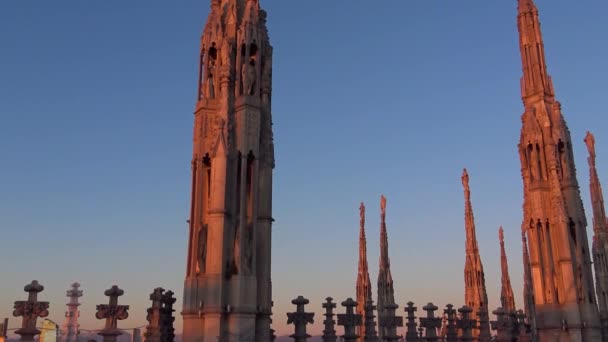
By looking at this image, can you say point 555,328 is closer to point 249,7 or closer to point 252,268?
point 252,268

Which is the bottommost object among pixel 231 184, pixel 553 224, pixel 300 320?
pixel 300 320

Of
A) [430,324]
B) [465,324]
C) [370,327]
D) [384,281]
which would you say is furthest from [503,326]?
[384,281]

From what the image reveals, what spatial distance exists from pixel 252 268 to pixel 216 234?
1.42 metres

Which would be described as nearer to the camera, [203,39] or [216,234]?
[216,234]

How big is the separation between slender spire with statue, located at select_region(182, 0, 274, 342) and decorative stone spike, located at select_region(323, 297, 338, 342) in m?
5.64

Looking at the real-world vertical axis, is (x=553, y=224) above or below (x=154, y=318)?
above

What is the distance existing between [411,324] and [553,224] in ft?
33.6

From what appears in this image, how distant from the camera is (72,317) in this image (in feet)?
105

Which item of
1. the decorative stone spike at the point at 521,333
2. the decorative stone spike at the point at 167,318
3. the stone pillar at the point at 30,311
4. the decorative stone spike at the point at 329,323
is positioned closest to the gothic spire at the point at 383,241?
the decorative stone spike at the point at 521,333

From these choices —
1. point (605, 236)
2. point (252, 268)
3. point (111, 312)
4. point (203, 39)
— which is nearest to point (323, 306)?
point (252, 268)

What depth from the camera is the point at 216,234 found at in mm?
15898

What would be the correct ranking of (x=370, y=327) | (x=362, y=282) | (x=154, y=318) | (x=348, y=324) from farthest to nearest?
1. (x=362, y=282)
2. (x=370, y=327)
3. (x=348, y=324)
4. (x=154, y=318)

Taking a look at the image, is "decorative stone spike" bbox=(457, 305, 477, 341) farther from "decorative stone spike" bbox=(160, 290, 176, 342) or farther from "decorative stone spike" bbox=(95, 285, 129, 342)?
"decorative stone spike" bbox=(95, 285, 129, 342)

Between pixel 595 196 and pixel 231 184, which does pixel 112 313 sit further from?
pixel 595 196
